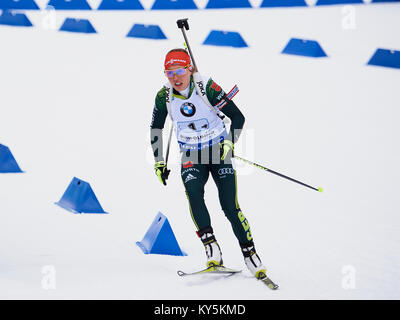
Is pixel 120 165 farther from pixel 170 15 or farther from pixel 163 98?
pixel 170 15

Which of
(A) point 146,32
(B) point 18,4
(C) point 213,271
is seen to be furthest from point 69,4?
(C) point 213,271

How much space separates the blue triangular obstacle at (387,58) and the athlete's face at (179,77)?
933 cm

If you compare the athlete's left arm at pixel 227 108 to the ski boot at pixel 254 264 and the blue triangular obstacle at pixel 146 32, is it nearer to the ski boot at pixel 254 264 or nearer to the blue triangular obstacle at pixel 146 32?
the ski boot at pixel 254 264

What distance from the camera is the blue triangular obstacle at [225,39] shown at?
612 inches

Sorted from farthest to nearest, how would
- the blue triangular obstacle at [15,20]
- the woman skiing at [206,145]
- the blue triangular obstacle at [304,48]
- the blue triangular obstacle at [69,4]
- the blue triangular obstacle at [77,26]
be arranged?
1. the blue triangular obstacle at [69,4]
2. the blue triangular obstacle at [15,20]
3. the blue triangular obstacle at [77,26]
4. the blue triangular obstacle at [304,48]
5. the woman skiing at [206,145]

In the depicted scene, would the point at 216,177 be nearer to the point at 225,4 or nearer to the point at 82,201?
the point at 82,201

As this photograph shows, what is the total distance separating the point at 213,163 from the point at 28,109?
21.3ft

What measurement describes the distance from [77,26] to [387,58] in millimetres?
7460

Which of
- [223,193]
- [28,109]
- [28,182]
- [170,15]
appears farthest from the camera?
[170,15]

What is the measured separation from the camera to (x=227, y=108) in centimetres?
566

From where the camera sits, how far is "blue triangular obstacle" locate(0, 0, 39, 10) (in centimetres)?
1878

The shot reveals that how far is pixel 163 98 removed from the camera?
5.68 meters

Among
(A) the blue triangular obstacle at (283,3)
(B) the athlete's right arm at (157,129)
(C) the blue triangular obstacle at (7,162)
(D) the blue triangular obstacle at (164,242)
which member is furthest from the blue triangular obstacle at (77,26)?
(B) the athlete's right arm at (157,129)
